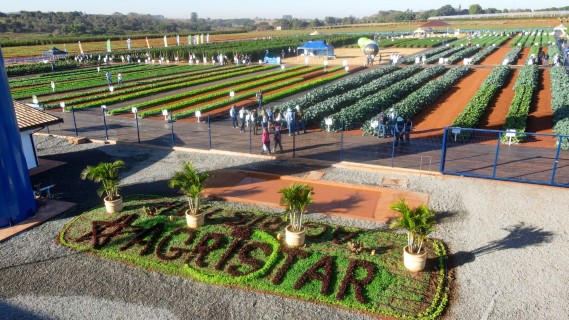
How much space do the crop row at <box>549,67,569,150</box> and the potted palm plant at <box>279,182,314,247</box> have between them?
16.1 metres

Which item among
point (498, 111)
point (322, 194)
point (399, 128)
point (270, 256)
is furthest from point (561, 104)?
point (270, 256)

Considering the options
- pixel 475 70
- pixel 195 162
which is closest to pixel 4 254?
pixel 195 162

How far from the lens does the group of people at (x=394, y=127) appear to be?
22.5 metres

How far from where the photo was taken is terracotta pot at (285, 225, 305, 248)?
12523 mm

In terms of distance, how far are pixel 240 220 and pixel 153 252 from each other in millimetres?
3045

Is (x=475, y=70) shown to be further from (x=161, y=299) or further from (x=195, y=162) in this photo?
(x=161, y=299)

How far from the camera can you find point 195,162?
67.9ft

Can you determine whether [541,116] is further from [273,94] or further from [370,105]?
[273,94]

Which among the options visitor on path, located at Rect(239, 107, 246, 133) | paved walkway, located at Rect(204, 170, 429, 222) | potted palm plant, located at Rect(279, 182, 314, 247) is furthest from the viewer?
visitor on path, located at Rect(239, 107, 246, 133)

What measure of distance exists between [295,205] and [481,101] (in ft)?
79.6

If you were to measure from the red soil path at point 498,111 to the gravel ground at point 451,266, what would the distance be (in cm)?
1119

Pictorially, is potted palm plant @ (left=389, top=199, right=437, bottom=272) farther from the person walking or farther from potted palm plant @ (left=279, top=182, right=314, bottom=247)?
the person walking

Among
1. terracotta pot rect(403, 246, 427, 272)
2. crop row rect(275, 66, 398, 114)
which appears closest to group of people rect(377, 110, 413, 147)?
crop row rect(275, 66, 398, 114)

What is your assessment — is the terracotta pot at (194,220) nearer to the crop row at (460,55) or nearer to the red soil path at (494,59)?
the crop row at (460,55)
